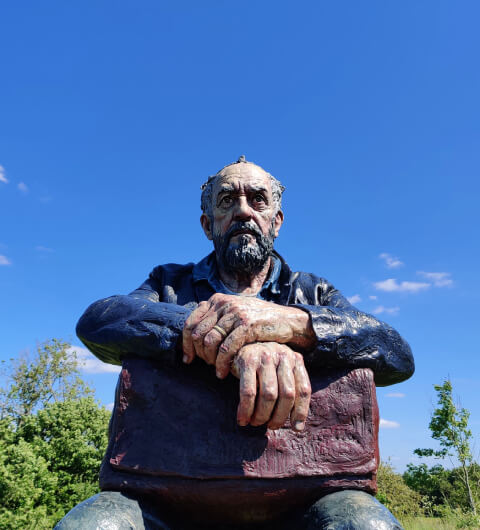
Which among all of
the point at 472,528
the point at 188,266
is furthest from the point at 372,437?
the point at 472,528

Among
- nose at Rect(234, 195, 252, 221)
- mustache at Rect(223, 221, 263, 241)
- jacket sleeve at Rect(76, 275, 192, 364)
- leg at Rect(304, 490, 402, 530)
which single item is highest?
nose at Rect(234, 195, 252, 221)

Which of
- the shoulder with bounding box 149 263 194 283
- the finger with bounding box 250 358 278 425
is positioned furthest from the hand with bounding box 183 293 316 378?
the shoulder with bounding box 149 263 194 283

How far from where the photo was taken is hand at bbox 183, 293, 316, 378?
1.51m

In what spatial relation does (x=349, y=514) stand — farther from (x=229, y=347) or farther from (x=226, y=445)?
(x=229, y=347)

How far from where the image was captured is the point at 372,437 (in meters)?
1.64

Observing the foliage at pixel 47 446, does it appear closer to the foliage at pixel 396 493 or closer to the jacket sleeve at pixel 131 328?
the foliage at pixel 396 493

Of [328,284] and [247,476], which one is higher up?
[328,284]

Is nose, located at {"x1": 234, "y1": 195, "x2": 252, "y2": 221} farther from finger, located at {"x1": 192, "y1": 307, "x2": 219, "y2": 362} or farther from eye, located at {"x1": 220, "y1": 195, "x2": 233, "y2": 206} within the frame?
finger, located at {"x1": 192, "y1": 307, "x2": 219, "y2": 362}

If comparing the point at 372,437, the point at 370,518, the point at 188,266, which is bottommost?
the point at 370,518

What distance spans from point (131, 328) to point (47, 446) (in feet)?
71.6

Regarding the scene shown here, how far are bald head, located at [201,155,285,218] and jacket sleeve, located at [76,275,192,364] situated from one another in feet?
2.79

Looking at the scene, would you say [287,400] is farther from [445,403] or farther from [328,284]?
[445,403]

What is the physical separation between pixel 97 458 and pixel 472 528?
15714mm

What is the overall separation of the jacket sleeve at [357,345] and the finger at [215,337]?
30 cm
